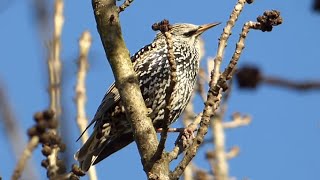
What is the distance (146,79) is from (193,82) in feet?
1.62

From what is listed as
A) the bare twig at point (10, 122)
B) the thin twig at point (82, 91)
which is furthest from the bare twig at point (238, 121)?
the bare twig at point (10, 122)

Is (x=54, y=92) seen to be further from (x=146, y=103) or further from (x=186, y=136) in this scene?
(x=146, y=103)

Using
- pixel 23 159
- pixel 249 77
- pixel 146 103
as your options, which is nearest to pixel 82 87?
pixel 146 103

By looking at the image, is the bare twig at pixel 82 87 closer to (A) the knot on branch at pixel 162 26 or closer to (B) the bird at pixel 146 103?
(B) the bird at pixel 146 103

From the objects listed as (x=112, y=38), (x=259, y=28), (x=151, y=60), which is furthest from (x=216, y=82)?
(x=151, y=60)

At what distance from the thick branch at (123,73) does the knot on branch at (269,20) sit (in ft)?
2.73

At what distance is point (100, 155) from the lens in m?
5.38

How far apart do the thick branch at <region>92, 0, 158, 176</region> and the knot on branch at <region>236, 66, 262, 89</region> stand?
215 centimetres

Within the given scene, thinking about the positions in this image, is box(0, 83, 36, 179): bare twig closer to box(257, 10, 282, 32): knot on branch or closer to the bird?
box(257, 10, 282, 32): knot on branch

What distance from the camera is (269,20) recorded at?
2.71 metres

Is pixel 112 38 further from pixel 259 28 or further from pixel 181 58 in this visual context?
pixel 181 58

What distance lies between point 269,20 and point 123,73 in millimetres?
924

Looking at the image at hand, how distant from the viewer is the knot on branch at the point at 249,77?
0.97 m

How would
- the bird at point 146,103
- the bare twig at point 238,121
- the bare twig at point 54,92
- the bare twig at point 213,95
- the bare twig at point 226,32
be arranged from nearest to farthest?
the bare twig at point 54,92
the bare twig at point 213,95
the bare twig at point 226,32
the bare twig at point 238,121
the bird at point 146,103
